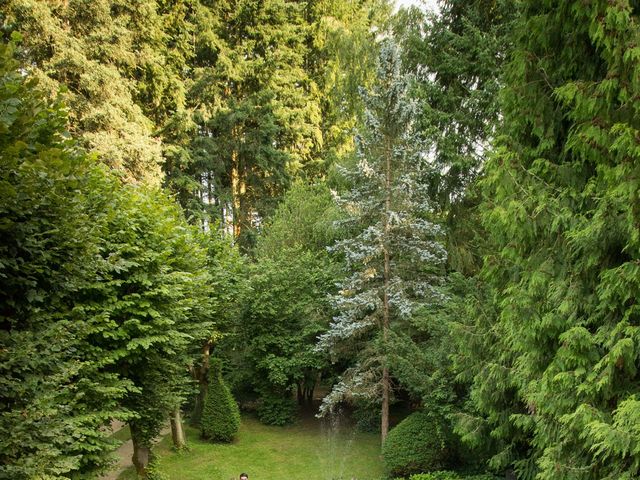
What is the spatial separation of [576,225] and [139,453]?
11.2m

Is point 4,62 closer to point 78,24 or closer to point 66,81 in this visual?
point 66,81

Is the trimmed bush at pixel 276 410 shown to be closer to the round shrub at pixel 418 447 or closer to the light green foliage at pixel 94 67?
the round shrub at pixel 418 447

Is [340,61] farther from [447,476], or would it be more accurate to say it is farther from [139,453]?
[139,453]

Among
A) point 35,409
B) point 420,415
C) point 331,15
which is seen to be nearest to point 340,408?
point 420,415

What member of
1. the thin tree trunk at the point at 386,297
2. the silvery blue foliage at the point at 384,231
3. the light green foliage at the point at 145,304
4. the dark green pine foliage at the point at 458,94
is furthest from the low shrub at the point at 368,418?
the light green foliage at the point at 145,304

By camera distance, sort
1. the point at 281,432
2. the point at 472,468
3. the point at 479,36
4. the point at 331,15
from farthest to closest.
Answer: the point at 331,15 → the point at 281,432 → the point at 479,36 → the point at 472,468

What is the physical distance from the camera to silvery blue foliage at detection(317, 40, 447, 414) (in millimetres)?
14977

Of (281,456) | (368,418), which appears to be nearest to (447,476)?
(368,418)

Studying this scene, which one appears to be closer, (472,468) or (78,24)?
(472,468)

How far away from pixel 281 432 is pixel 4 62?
16403 mm

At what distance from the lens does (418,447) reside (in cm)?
1350

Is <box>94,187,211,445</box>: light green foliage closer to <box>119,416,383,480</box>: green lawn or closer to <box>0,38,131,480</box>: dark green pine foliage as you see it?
<box>0,38,131,480</box>: dark green pine foliage

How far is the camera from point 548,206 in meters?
6.96

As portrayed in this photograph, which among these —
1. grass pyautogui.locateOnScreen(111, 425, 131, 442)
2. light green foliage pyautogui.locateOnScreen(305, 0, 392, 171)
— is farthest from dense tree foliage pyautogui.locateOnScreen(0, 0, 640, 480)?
grass pyautogui.locateOnScreen(111, 425, 131, 442)
